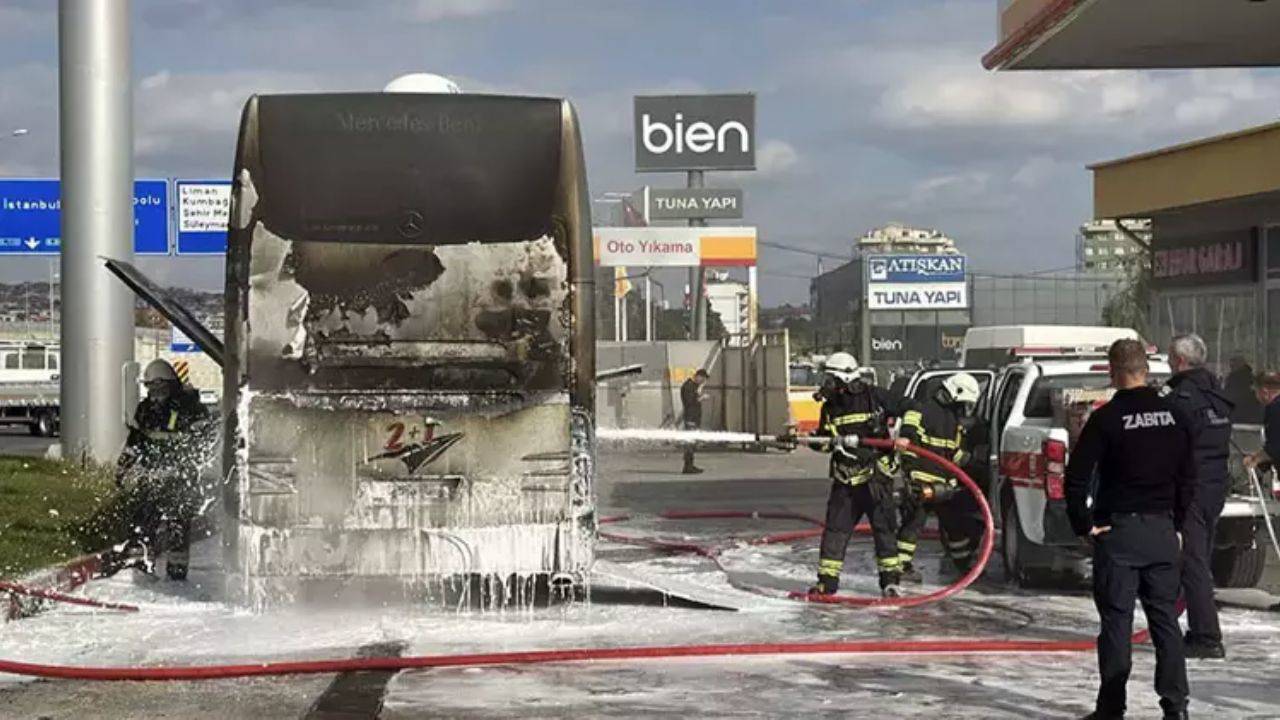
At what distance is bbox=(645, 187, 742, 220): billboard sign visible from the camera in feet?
170

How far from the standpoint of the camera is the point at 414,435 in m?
9.97

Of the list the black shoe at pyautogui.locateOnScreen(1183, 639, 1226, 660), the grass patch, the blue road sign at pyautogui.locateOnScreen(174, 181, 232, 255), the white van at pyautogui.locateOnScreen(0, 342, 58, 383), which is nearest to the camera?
the black shoe at pyautogui.locateOnScreen(1183, 639, 1226, 660)

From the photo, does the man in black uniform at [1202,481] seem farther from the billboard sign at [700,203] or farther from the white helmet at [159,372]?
the billboard sign at [700,203]

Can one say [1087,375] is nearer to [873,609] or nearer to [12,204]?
[873,609]

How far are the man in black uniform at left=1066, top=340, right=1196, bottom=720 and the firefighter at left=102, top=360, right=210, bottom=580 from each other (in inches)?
282

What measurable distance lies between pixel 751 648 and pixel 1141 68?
55.7 feet

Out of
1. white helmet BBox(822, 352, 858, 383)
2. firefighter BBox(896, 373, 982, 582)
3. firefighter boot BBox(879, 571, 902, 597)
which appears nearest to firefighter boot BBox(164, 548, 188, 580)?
white helmet BBox(822, 352, 858, 383)

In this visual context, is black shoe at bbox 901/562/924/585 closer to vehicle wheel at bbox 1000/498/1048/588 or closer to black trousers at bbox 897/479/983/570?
black trousers at bbox 897/479/983/570

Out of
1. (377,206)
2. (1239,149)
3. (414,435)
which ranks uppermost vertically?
(1239,149)

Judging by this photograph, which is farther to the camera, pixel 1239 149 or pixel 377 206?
pixel 1239 149

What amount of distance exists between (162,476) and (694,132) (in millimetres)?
38060

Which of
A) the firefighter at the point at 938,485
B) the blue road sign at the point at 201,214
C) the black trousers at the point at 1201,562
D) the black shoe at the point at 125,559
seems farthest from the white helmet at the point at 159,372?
the blue road sign at the point at 201,214

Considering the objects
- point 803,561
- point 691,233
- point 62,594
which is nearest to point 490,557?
point 62,594

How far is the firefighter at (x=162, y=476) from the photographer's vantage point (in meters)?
12.1
